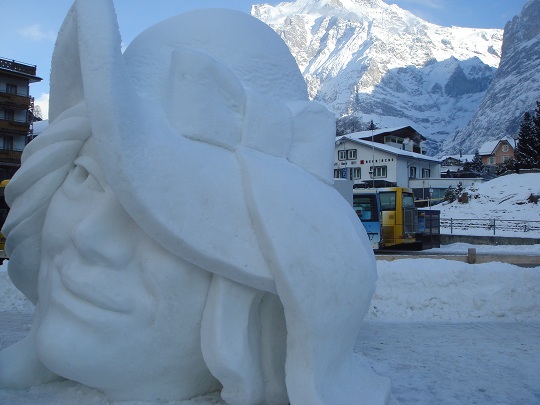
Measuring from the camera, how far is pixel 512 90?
104438 millimetres

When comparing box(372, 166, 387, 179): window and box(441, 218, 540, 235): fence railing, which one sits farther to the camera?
box(372, 166, 387, 179): window

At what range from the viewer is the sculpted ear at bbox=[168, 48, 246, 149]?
3.33 m

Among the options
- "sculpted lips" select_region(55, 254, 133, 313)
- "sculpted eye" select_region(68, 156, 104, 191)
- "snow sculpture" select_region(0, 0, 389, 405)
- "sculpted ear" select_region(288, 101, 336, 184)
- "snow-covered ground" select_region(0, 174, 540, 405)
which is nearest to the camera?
"snow sculpture" select_region(0, 0, 389, 405)

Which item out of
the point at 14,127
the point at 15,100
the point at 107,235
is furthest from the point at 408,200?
the point at 15,100

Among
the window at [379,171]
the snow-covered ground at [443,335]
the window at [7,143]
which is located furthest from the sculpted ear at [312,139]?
the window at [379,171]

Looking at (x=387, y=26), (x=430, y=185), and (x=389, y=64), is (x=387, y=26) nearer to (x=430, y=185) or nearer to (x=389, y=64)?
(x=389, y=64)

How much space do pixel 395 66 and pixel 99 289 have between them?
164 metres

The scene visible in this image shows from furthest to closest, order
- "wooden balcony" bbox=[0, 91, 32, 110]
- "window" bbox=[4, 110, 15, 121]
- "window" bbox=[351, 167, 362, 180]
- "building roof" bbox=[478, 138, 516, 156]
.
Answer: "building roof" bbox=[478, 138, 516, 156] < "window" bbox=[351, 167, 362, 180] < "window" bbox=[4, 110, 15, 121] < "wooden balcony" bbox=[0, 91, 32, 110]

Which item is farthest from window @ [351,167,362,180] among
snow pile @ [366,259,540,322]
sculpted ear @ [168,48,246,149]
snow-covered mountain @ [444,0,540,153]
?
snow-covered mountain @ [444,0,540,153]

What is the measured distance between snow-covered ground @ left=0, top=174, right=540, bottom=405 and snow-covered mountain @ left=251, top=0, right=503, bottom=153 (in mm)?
106910

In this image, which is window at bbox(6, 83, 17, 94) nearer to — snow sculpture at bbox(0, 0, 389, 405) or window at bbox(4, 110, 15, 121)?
window at bbox(4, 110, 15, 121)

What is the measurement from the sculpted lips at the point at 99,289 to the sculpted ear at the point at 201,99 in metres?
1.02

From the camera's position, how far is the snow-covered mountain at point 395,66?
13975 cm

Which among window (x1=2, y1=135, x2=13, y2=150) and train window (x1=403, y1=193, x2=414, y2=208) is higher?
window (x1=2, y1=135, x2=13, y2=150)
